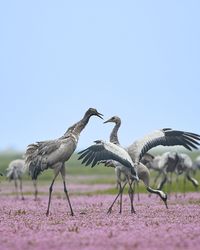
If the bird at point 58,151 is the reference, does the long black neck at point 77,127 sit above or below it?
above

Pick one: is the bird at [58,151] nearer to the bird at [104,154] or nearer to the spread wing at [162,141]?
the bird at [104,154]

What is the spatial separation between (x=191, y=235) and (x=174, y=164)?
21.1 meters

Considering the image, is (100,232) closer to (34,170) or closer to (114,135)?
(34,170)

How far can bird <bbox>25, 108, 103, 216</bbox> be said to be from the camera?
2052 centimetres

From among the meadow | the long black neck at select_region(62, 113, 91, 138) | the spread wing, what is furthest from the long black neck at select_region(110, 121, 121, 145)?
the meadow

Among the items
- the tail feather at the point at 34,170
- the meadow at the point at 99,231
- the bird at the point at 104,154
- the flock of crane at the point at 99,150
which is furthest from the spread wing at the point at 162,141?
the tail feather at the point at 34,170

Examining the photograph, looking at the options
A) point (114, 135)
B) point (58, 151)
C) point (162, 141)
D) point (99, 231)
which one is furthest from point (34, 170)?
point (99, 231)

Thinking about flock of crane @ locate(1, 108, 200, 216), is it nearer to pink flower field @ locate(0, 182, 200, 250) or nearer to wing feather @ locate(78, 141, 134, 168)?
wing feather @ locate(78, 141, 134, 168)

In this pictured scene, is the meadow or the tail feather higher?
the tail feather

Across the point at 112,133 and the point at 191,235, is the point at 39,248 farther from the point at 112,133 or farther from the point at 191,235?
the point at 112,133

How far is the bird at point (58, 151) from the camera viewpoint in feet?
67.3

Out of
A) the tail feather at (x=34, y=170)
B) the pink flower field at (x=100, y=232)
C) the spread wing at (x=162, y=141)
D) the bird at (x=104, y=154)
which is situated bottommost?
the pink flower field at (x=100, y=232)

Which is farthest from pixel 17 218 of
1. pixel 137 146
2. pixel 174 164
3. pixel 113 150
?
pixel 174 164

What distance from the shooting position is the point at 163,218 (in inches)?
740
